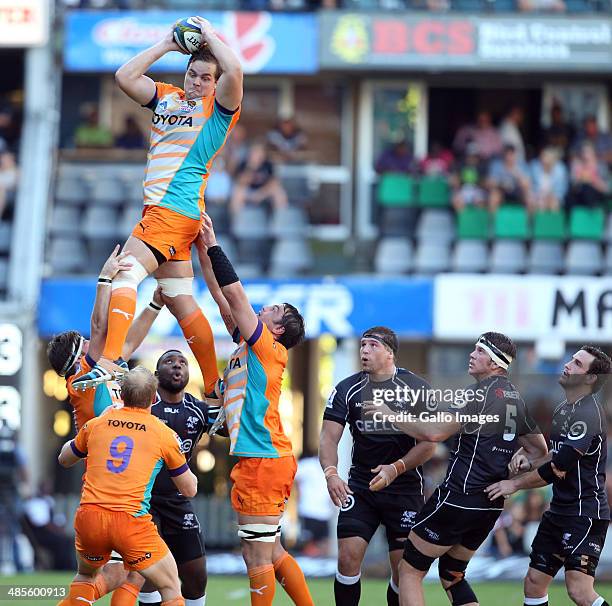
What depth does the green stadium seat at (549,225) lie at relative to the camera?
17.2m

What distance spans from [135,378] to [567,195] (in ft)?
35.7

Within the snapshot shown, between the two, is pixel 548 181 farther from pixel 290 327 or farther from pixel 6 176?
pixel 290 327

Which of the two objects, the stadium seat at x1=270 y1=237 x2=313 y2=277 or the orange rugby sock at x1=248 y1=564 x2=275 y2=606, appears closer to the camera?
the orange rugby sock at x1=248 y1=564 x2=275 y2=606

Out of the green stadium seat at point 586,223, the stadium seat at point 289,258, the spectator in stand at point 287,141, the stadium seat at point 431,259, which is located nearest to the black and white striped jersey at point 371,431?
the stadium seat at point 431,259

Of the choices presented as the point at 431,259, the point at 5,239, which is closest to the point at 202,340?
the point at 431,259

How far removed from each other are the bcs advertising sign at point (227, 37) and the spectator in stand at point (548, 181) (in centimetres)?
323

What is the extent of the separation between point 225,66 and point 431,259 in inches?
359

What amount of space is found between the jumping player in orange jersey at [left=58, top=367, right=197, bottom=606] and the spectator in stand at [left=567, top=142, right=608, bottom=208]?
1062cm

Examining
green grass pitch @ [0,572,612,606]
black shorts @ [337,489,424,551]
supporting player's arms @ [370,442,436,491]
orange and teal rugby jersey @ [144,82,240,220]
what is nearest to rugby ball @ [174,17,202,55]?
orange and teal rugby jersey @ [144,82,240,220]

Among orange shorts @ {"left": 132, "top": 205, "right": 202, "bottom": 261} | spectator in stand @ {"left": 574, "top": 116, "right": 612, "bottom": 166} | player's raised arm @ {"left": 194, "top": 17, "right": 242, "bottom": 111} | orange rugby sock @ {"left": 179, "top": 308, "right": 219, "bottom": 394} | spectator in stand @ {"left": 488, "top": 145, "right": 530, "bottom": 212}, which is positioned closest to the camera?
player's raised arm @ {"left": 194, "top": 17, "right": 242, "bottom": 111}

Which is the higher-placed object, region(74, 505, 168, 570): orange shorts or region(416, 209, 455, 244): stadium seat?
region(416, 209, 455, 244): stadium seat

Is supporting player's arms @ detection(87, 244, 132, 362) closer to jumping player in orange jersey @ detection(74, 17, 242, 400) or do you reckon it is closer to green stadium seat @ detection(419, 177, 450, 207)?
jumping player in orange jersey @ detection(74, 17, 242, 400)

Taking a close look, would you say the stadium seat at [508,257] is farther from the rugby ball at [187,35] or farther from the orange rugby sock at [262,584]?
the rugby ball at [187,35]

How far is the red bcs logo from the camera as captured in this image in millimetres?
18000
